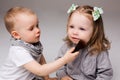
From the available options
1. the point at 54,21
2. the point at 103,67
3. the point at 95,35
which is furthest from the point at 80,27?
the point at 54,21

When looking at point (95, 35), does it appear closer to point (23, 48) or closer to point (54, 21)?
point (23, 48)

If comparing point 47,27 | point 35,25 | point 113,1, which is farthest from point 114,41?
point 35,25

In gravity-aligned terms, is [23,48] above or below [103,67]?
above

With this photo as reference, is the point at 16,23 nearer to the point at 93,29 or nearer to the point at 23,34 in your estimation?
the point at 23,34

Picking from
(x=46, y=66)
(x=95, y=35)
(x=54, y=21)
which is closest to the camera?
(x=46, y=66)

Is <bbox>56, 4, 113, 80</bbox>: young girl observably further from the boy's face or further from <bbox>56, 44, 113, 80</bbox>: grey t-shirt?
the boy's face

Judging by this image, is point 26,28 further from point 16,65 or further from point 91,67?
point 91,67

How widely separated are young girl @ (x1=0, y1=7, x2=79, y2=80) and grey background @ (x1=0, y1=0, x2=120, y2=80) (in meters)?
0.39

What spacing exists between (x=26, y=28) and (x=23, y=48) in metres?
0.08

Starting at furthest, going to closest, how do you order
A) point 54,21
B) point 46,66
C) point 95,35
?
point 54,21, point 95,35, point 46,66

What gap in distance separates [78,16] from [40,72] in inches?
10.5

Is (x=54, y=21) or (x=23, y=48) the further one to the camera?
(x=54, y=21)

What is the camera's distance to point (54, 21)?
155 centimetres

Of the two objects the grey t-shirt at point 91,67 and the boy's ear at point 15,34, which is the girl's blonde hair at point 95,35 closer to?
the grey t-shirt at point 91,67
